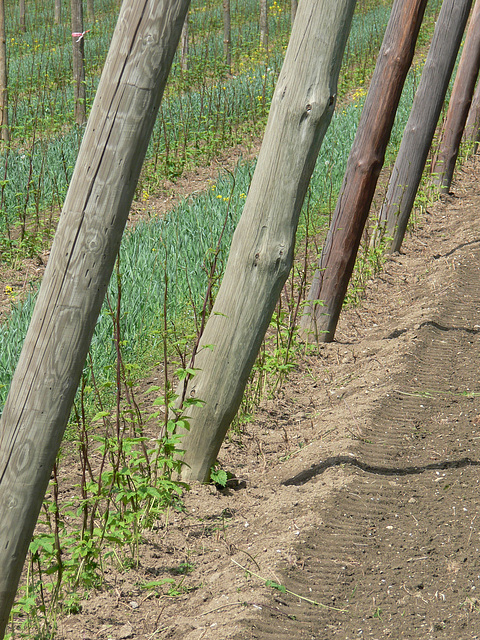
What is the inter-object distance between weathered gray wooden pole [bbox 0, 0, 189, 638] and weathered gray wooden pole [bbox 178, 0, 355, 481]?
3.74 feet

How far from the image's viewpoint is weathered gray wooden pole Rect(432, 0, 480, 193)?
25.2 ft

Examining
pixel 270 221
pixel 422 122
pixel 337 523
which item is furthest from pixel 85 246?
pixel 422 122

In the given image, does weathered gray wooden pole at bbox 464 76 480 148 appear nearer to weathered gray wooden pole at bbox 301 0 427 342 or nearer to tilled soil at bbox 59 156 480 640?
weathered gray wooden pole at bbox 301 0 427 342

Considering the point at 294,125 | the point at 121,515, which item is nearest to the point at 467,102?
the point at 294,125

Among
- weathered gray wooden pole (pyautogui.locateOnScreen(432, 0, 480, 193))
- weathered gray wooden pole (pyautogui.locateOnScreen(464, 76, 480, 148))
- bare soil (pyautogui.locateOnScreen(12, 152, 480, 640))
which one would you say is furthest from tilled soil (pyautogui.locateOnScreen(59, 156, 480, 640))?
weathered gray wooden pole (pyautogui.locateOnScreen(464, 76, 480, 148))

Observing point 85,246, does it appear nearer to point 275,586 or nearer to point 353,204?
point 275,586

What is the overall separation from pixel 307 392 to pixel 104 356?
1294 millimetres

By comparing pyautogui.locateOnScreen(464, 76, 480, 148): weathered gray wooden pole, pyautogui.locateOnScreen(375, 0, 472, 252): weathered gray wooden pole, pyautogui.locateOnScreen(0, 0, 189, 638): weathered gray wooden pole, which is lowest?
pyautogui.locateOnScreen(0, 0, 189, 638): weathered gray wooden pole

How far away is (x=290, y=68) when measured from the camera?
276 cm

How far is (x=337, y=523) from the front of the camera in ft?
8.30

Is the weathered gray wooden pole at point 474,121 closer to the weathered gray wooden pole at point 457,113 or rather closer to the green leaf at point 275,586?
the weathered gray wooden pole at point 457,113

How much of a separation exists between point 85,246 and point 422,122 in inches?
212

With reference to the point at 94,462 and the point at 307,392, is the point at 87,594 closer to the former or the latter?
the point at 94,462

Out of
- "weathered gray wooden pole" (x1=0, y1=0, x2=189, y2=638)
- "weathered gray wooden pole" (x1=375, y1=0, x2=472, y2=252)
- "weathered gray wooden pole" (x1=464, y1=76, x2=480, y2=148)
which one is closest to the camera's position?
"weathered gray wooden pole" (x1=0, y1=0, x2=189, y2=638)
